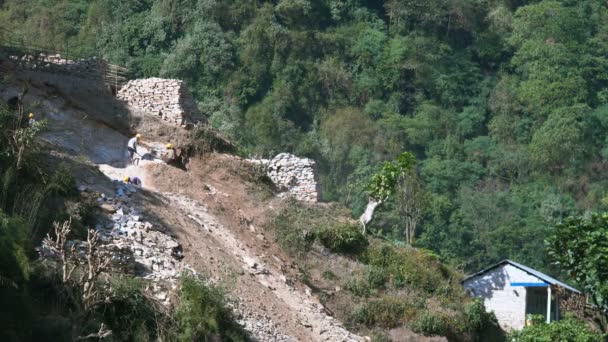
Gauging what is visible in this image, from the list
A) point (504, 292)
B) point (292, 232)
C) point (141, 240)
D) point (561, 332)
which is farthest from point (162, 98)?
point (561, 332)

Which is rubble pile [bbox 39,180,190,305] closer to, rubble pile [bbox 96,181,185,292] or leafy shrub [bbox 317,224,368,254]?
rubble pile [bbox 96,181,185,292]

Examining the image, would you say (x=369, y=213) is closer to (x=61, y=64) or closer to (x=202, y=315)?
(x=61, y=64)

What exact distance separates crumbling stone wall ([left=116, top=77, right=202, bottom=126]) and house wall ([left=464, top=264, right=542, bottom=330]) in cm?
708

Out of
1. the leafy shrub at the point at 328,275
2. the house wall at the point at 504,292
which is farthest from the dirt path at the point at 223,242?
the house wall at the point at 504,292

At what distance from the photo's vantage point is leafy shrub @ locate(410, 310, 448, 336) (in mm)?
21250

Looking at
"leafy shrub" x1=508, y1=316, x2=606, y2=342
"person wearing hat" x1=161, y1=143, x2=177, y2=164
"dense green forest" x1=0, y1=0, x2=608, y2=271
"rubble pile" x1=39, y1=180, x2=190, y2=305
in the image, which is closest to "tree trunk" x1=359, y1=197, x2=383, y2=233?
"leafy shrub" x1=508, y1=316, x2=606, y2=342

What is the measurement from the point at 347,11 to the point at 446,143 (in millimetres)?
10380

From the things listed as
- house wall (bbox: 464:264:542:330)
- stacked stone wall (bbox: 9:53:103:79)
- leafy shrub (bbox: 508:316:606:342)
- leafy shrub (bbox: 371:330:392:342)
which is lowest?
house wall (bbox: 464:264:542:330)

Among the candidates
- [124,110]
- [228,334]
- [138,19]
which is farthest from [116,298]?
[138,19]

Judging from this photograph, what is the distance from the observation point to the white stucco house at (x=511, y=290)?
26594mm

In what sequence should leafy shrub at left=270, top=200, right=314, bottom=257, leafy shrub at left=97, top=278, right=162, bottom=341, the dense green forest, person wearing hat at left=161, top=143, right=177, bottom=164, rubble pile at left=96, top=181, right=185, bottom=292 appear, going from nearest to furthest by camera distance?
leafy shrub at left=97, top=278, right=162, bottom=341 → rubble pile at left=96, top=181, right=185, bottom=292 → leafy shrub at left=270, top=200, right=314, bottom=257 → person wearing hat at left=161, top=143, right=177, bottom=164 → the dense green forest

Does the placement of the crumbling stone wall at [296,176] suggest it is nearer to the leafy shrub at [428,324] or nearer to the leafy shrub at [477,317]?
the leafy shrub at [477,317]

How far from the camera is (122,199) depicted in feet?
64.6

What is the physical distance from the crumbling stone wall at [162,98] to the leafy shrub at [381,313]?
6.47 m
